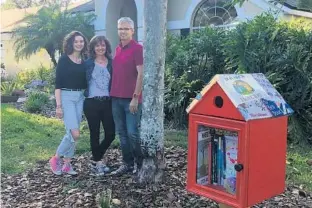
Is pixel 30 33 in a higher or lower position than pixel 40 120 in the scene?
higher

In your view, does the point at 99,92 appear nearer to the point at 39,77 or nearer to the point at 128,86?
the point at 128,86

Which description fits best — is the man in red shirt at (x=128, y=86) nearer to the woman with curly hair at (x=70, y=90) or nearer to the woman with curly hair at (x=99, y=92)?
the woman with curly hair at (x=99, y=92)

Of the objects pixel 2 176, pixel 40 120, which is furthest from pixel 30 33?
pixel 2 176

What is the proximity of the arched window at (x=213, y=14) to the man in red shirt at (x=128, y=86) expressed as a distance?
9706mm

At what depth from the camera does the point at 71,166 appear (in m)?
5.04

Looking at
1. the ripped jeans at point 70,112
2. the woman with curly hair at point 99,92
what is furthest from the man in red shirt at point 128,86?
the ripped jeans at point 70,112

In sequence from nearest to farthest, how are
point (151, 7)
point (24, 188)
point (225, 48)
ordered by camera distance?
1. point (151, 7)
2. point (24, 188)
3. point (225, 48)

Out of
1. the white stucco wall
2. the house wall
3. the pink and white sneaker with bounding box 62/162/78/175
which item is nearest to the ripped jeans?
the pink and white sneaker with bounding box 62/162/78/175

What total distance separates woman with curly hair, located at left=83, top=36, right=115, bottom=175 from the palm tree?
1242 cm

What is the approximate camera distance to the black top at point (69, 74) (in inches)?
186

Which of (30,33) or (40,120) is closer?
(40,120)

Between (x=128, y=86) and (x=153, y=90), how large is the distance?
0.49 metres

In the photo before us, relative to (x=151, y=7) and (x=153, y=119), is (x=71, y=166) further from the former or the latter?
(x=151, y=7)

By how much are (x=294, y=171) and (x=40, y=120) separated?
6120 millimetres
